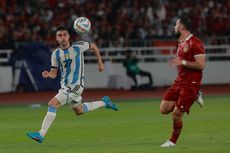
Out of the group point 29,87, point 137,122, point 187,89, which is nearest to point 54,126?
point 137,122

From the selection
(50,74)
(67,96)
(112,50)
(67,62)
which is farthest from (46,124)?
(112,50)

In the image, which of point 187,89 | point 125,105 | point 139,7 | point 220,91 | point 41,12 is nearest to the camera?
point 187,89

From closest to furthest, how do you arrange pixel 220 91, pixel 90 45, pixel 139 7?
1. pixel 90 45
2. pixel 220 91
3. pixel 139 7

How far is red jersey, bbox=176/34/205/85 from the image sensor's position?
50.8 ft

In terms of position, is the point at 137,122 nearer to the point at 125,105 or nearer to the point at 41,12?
the point at 125,105

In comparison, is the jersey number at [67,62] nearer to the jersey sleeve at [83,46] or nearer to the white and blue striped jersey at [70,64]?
the white and blue striped jersey at [70,64]

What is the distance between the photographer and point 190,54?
51.0 feet

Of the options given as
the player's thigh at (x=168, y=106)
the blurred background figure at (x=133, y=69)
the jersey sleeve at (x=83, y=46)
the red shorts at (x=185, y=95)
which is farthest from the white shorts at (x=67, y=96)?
the blurred background figure at (x=133, y=69)

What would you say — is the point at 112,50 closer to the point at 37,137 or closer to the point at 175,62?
the point at 37,137

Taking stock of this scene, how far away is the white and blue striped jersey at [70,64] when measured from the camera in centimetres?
1678

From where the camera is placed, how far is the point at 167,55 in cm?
3522

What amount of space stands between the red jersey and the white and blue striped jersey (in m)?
2.16

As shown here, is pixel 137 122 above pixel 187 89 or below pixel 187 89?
below

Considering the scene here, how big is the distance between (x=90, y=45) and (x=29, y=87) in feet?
53.3
